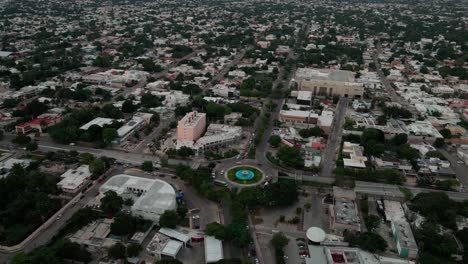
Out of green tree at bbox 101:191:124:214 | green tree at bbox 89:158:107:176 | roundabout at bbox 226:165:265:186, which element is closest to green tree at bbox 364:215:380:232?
roundabout at bbox 226:165:265:186

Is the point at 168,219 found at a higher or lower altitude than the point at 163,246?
higher

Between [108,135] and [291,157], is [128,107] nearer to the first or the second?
[108,135]

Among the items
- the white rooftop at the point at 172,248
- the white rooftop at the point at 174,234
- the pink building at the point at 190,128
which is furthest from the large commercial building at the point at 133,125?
the white rooftop at the point at 172,248

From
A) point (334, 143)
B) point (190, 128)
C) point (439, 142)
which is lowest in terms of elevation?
point (334, 143)

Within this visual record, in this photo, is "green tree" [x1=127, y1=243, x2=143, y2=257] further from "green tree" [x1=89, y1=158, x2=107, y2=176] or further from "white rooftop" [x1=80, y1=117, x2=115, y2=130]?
"white rooftop" [x1=80, y1=117, x2=115, y2=130]

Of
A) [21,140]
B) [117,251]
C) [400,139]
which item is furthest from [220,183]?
[21,140]

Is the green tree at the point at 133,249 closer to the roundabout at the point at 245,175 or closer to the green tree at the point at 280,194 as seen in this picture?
the green tree at the point at 280,194

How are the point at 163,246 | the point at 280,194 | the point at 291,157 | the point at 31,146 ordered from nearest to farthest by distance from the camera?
the point at 163,246
the point at 280,194
the point at 291,157
the point at 31,146

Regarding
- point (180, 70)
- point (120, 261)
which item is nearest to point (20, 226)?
point (120, 261)
